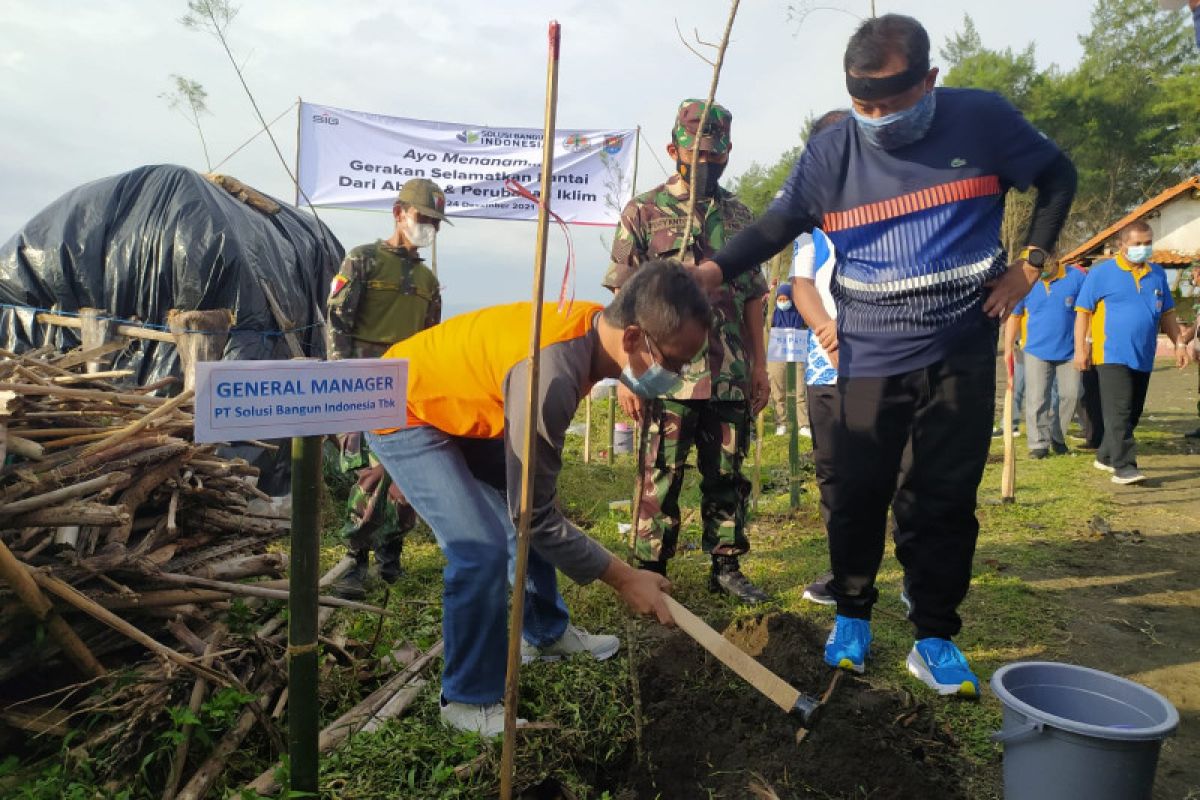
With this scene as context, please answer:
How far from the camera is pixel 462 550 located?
236 cm

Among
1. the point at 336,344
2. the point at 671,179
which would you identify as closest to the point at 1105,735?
the point at 671,179

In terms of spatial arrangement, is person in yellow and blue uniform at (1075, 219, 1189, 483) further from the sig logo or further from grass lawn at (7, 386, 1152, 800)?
the sig logo

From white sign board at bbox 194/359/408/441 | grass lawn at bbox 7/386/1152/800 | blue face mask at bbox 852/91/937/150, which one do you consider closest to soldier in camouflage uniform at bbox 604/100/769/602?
grass lawn at bbox 7/386/1152/800

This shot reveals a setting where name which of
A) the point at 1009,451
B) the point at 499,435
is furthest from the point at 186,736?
the point at 1009,451

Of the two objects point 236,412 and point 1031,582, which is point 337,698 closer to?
point 236,412

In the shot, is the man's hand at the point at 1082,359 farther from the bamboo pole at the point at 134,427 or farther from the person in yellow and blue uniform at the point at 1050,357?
the bamboo pole at the point at 134,427

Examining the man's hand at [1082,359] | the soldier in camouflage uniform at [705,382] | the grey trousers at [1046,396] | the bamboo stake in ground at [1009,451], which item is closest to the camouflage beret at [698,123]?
the soldier in camouflage uniform at [705,382]

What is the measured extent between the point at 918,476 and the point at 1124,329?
16.4 feet

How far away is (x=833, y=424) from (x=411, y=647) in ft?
6.39

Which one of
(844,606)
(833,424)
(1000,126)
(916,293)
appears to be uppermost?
(1000,126)

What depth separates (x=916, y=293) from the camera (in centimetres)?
271

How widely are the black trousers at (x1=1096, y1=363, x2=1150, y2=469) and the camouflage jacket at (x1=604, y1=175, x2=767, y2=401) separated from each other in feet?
14.7

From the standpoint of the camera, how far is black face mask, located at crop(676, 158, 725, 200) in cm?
376

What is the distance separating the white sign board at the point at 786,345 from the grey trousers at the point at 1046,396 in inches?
146
